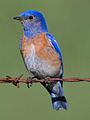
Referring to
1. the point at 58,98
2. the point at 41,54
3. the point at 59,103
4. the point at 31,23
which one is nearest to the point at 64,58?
the point at 31,23

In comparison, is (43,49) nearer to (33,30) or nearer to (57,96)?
(33,30)

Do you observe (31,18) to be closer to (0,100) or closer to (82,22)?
(0,100)

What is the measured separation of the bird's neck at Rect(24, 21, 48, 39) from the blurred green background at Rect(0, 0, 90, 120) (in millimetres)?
2876

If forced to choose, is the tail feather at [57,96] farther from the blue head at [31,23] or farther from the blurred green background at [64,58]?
the blurred green background at [64,58]

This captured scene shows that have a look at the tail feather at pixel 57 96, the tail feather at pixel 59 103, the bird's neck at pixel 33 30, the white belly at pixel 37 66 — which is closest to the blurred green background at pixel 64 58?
the tail feather at pixel 57 96

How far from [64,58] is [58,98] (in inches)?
168

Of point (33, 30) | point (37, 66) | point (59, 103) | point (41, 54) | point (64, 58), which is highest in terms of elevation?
point (33, 30)

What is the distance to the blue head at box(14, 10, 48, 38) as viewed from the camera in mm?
12070

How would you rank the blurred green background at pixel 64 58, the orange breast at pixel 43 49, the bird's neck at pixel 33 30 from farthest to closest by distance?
the blurred green background at pixel 64 58
the bird's neck at pixel 33 30
the orange breast at pixel 43 49

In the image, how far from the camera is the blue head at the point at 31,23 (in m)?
12.1

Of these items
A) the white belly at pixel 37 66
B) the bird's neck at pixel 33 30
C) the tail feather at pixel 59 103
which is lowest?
the tail feather at pixel 59 103

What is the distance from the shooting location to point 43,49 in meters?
11.8

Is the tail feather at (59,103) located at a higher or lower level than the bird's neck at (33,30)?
lower

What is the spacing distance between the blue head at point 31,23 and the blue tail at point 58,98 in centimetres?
88
